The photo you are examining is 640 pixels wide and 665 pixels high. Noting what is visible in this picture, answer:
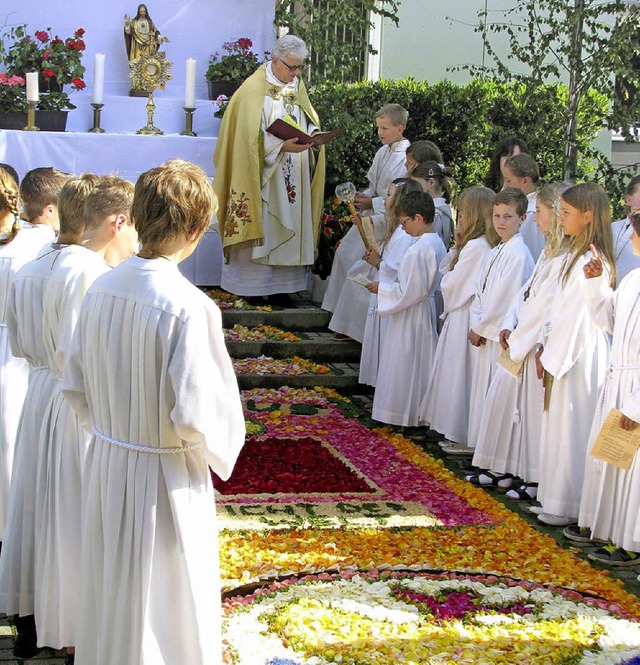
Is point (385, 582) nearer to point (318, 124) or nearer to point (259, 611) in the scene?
point (259, 611)

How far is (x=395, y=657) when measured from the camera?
439 centimetres

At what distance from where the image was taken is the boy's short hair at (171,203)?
11.1 ft

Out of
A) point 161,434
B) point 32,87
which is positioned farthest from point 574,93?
point 161,434

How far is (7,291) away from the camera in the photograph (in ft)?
17.5

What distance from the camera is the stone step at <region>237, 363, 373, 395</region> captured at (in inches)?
361

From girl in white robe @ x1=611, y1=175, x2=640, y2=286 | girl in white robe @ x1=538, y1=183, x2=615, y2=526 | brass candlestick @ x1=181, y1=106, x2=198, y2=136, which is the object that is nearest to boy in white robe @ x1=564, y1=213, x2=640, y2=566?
girl in white robe @ x1=538, y1=183, x2=615, y2=526

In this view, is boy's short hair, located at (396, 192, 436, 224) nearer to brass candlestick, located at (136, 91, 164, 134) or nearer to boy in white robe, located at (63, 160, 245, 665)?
brass candlestick, located at (136, 91, 164, 134)

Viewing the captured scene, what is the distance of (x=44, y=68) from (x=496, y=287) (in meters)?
5.52

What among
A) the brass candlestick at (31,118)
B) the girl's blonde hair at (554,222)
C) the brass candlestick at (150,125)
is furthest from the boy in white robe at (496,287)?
the brass candlestick at (31,118)

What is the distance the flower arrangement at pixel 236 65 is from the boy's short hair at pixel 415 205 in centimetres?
383

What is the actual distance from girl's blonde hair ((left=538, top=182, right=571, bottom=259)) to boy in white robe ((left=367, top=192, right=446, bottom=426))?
148cm

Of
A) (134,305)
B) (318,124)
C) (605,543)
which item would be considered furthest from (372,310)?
(134,305)

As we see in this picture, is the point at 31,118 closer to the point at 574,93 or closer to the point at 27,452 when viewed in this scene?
the point at 574,93

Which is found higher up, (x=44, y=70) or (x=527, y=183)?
(x=44, y=70)
